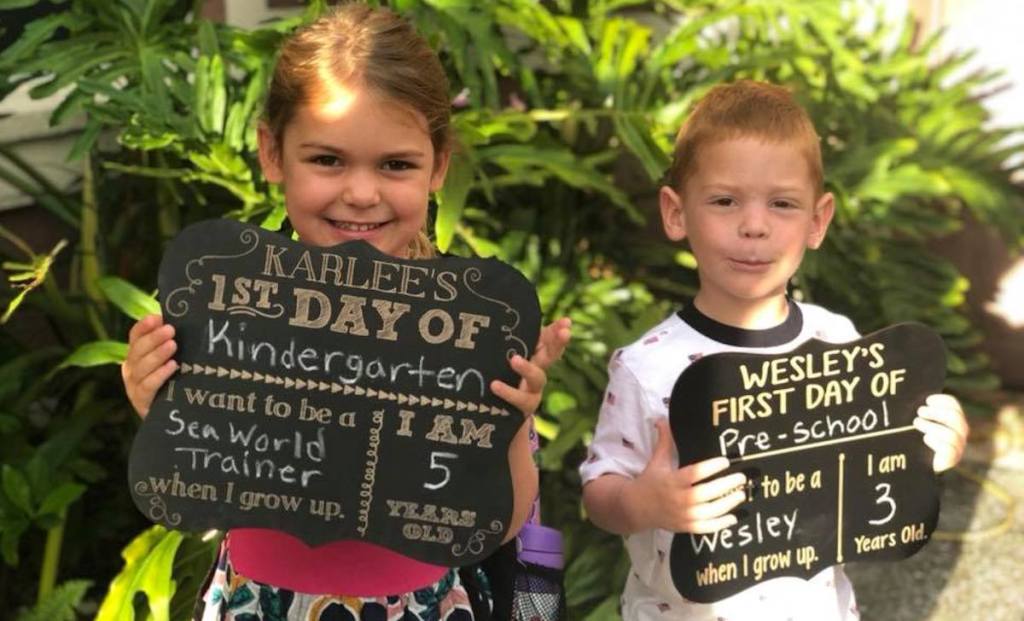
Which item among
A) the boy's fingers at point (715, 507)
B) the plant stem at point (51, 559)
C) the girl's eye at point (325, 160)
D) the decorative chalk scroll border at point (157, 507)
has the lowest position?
the plant stem at point (51, 559)

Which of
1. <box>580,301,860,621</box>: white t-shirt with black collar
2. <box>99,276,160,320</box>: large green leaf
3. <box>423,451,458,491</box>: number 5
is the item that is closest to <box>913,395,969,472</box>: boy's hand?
<box>580,301,860,621</box>: white t-shirt with black collar

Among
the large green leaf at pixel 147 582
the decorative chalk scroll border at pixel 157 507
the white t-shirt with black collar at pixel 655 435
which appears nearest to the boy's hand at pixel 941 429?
the white t-shirt with black collar at pixel 655 435

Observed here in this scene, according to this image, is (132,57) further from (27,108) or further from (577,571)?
(577,571)

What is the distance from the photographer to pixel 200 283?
5.75ft

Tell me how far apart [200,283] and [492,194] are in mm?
1940

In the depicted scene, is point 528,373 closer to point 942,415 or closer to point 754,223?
point 754,223

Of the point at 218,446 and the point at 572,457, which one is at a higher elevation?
the point at 218,446

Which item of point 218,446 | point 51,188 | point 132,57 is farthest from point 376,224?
point 51,188

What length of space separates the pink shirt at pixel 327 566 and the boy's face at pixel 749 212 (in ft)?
2.11

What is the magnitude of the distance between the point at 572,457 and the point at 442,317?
1.99 metres

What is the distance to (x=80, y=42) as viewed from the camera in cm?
294

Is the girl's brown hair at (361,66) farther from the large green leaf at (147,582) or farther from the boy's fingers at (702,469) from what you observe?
the large green leaf at (147,582)

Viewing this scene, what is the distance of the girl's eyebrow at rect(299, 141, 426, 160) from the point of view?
1.81 metres

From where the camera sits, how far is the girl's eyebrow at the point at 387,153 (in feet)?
5.95
